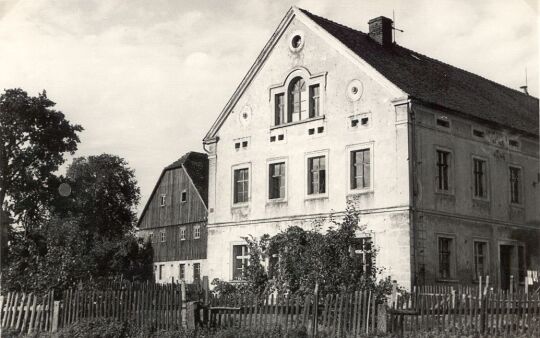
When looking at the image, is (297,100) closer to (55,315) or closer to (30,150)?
(55,315)

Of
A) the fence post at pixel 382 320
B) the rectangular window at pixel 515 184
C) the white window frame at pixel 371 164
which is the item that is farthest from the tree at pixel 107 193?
the fence post at pixel 382 320

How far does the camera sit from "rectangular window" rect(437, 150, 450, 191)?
24.5 metres

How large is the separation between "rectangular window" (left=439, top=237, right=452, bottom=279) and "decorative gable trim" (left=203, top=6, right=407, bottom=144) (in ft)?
18.4

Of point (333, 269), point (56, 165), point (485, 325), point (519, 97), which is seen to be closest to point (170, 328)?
point (333, 269)

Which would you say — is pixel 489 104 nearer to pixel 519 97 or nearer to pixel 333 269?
pixel 519 97

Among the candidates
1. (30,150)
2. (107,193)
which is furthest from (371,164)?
(107,193)

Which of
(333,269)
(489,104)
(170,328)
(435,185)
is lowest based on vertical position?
(170,328)

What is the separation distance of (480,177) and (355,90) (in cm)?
614

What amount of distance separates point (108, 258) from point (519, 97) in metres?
30.6

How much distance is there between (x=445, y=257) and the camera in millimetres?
24234

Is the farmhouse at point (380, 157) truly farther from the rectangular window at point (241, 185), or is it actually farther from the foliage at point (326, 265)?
the foliage at point (326, 265)

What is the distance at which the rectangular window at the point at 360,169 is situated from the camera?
2462cm

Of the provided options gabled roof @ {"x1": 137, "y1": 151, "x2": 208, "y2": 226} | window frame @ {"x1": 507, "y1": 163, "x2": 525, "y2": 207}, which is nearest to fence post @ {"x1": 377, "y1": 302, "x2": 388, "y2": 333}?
window frame @ {"x1": 507, "y1": 163, "x2": 525, "y2": 207}

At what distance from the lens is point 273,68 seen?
93.5 feet
